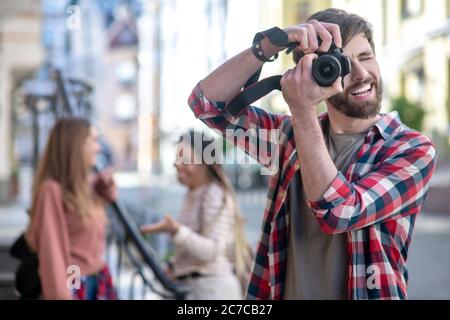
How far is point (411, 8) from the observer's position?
15.3 metres

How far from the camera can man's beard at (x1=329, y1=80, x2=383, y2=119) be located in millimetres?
1163

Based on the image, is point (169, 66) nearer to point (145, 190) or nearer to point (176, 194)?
point (145, 190)

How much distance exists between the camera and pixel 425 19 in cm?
1512

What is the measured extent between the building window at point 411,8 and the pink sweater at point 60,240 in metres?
14.0

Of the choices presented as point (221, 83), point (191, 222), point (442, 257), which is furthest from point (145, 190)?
point (221, 83)

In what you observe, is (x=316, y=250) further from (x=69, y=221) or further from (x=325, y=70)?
(x=69, y=221)

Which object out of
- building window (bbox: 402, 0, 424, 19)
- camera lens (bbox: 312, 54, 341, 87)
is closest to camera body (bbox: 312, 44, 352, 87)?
camera lens (bbox: 312, 54, 341, 87)

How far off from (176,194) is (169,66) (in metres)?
5.80

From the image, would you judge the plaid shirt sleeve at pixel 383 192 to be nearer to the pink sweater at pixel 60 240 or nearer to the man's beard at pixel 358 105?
the man's beard at pixel 358 105

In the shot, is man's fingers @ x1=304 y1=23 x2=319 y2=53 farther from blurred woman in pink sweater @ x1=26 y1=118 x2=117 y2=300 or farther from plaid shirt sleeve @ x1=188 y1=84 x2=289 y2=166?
blurred woman in pink sweater @ x1=26 y1=118 x2=117 y2=300

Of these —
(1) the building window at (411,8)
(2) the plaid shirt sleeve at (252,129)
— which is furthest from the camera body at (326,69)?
(1) the building window at (411,8)

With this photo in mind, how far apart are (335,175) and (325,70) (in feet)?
0.55
